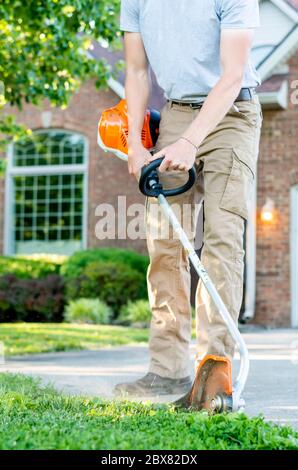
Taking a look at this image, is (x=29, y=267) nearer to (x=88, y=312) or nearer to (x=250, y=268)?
(x=88, y=312)

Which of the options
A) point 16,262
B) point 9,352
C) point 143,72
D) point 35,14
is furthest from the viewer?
point 16,262

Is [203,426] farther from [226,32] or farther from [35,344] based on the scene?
[35,344]

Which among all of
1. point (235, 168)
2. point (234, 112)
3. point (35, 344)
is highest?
point (234, 112)

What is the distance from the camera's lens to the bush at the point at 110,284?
12.2 meters

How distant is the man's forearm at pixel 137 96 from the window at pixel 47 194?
411 inches

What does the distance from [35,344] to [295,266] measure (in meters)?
5.94

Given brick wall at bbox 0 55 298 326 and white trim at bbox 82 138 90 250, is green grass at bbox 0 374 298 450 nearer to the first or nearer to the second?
brick wall at bbox 0 55 298 326

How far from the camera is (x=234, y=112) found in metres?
3.63

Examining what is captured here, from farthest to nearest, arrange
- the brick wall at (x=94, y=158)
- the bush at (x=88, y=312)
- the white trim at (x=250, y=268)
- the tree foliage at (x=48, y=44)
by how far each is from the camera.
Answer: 1. the brick wall at (x=94, y=158)
2. the white trim at (x=250, y=268)
3. the bush at (x=88, y=312)
4. the tree foliage at (x=48, y=44)

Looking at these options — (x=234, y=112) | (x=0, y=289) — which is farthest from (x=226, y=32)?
(x=0, y=289)

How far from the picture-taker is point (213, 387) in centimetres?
307

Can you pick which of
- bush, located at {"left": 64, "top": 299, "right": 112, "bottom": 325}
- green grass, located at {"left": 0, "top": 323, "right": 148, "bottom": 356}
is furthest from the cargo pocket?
bush, located at {"left": 64, "top": 299, "right": 112, "bottom": 325}

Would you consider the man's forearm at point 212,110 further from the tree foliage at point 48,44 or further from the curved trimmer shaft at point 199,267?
the tree foliage at point 48,44

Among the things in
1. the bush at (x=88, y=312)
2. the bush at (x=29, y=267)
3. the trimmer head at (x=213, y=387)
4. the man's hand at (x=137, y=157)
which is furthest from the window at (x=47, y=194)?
the trimmer head at (x=213, y=387)
